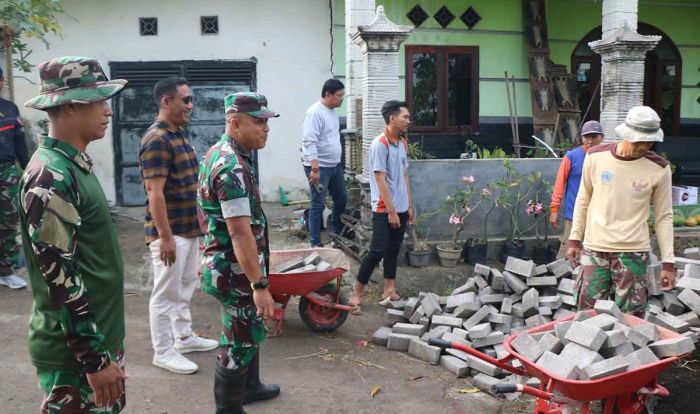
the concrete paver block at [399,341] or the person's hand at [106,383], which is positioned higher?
the person's hand at [106,383]

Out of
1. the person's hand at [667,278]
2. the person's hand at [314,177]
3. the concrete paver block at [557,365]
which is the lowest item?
the concrete paver block at [557,365]

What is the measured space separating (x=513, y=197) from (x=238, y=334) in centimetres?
506

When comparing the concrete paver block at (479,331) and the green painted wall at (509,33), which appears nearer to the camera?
the concrete paver block at (479,331)

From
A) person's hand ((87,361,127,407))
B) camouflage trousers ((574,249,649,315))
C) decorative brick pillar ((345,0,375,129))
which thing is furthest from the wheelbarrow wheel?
decorative brick pillar ((345,0,375,129))

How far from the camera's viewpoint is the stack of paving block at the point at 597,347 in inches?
128

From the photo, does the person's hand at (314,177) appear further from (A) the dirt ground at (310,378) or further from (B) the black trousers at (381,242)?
(A) the dirt ground at (310,378)

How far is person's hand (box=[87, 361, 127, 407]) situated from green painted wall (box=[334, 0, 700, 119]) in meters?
8.72

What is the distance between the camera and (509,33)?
1125 centimetres

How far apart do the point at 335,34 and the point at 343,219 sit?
151 inches

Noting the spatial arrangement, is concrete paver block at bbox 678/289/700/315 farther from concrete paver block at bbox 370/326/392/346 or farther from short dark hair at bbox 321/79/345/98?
short dark hair at bbox 321/79/345/98

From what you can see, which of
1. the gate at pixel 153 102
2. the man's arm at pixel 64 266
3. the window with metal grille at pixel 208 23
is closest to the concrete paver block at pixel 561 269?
the man's arm at pixel 64 266

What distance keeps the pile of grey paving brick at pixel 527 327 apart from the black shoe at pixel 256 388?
141 centimetres

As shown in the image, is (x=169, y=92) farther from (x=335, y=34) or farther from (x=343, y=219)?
(x=335, y=34)

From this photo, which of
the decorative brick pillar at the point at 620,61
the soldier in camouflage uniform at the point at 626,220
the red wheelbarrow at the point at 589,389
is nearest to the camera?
the red wheelbarrow at the point at 589,389
